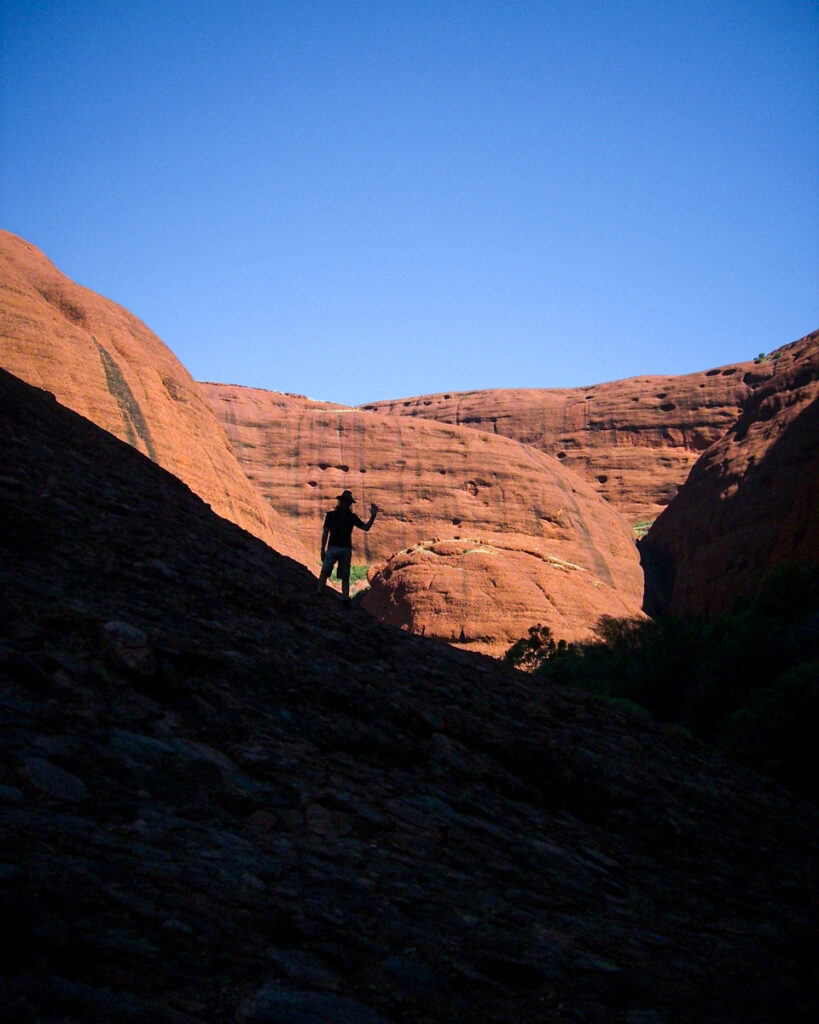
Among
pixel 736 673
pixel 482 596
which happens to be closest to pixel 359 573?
pixel 482 596

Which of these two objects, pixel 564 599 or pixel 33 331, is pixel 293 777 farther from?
pixel 564 599

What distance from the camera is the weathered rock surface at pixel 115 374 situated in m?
26.6

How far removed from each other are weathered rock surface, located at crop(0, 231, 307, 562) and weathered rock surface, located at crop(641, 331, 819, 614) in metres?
17.5

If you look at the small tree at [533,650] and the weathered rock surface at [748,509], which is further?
the weathered rock surface at [748,509]

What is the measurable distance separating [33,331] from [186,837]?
26.6 metres

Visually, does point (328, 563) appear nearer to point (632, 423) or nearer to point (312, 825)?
point (312, 825)

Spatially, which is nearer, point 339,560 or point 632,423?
point 339,560

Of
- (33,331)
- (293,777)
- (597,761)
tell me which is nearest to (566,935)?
(293,777)

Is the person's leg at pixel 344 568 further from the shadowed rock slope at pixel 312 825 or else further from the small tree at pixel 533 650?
the small tree at pixel 533 650

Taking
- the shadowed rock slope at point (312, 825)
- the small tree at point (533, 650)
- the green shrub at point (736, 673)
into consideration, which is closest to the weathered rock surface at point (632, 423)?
the small tree at point (533, 650)

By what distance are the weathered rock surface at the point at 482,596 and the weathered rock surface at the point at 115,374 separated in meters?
5.14

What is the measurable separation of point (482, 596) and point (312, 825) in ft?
90.5

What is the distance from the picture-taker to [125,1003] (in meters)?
2.61

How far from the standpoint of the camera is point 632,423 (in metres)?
65.5
